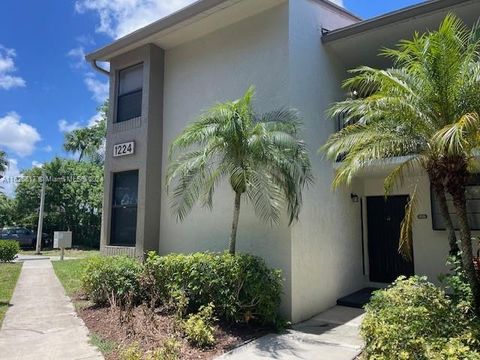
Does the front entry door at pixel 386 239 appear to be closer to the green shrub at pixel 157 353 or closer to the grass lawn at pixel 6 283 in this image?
the green shrub at pixel 157 353

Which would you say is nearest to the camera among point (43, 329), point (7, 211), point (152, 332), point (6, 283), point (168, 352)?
point (168, 352)

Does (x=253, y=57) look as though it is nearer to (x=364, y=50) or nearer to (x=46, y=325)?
(x=364, y=50)

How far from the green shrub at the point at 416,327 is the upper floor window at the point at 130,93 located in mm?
8452

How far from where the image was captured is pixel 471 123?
524cm

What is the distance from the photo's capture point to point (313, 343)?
6828 millimetres

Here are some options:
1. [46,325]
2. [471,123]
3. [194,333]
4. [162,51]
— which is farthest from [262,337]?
[162,51]

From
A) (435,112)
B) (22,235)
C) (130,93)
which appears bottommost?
(22,235)

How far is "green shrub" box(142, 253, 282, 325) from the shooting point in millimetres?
7219

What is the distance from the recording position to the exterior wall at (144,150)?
10633 mm

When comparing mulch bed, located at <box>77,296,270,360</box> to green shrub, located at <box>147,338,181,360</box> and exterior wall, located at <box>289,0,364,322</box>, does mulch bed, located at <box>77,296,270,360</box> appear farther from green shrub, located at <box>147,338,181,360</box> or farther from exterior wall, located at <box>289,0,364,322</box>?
exterior wall, located at <box>289,0,364,322</box>

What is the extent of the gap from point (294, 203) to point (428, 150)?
2716mm

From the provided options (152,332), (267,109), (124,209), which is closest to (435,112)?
(267,109)

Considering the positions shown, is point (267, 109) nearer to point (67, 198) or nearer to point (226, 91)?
point (226, 91)

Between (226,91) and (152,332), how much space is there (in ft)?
19.6
